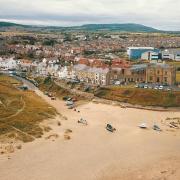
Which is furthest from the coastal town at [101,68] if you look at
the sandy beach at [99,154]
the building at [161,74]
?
the sandy beach at [99,154]

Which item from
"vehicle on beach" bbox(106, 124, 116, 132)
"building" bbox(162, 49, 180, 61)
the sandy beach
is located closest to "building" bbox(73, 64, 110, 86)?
the sandy beach

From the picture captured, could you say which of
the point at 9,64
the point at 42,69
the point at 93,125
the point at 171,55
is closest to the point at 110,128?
the point at 93,125

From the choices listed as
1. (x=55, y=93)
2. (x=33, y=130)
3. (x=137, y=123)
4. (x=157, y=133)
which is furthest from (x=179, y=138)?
(x=55, y=93)

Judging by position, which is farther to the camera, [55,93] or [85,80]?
[85,80]

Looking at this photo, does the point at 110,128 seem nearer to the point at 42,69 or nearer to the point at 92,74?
the point at 92,74

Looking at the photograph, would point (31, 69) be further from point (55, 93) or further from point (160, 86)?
point (160, 86)

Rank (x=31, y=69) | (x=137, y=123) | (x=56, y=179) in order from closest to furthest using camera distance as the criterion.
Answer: (x=56, y=179), (x=137, y=123), (x=31, y=69)
